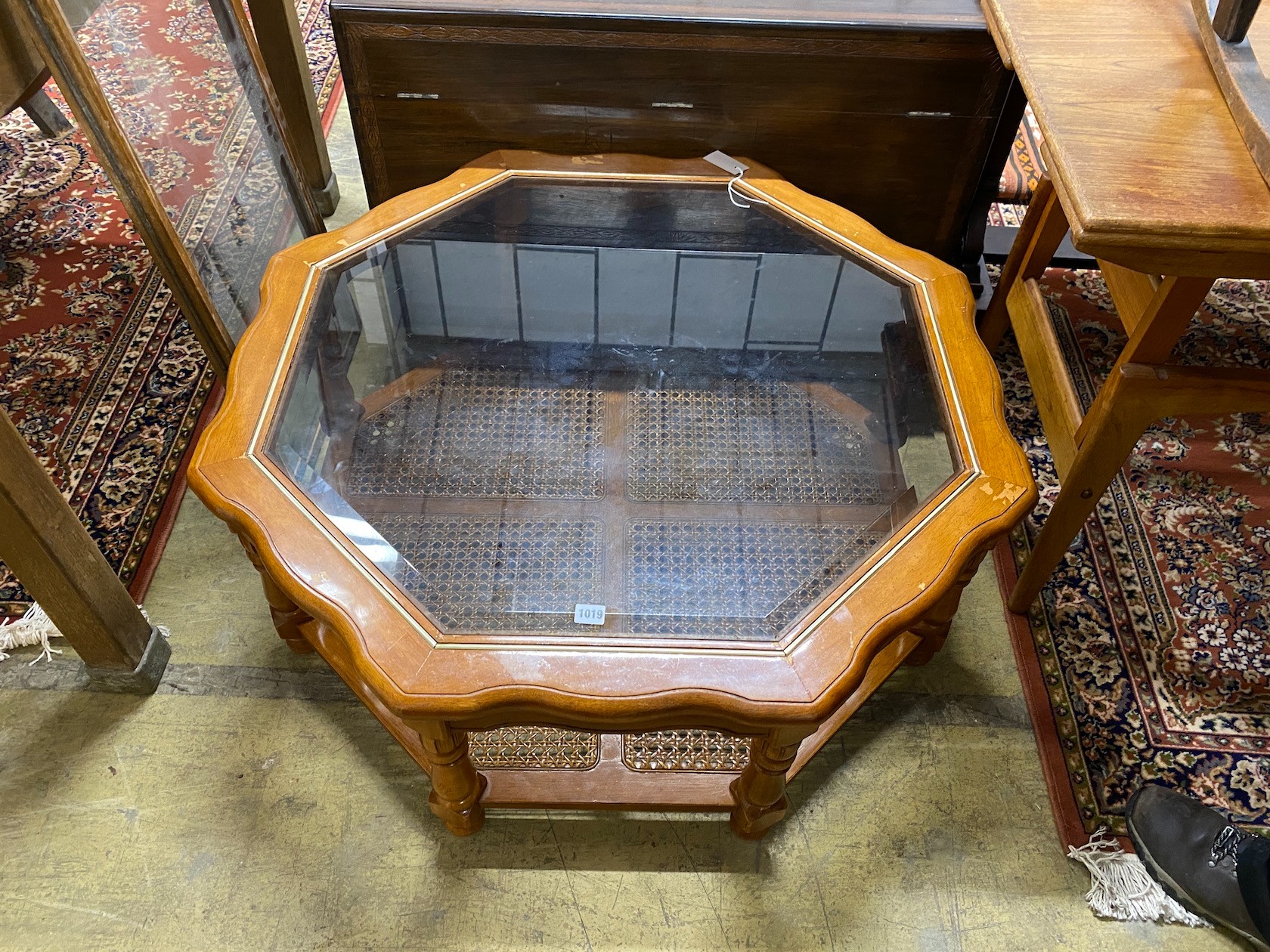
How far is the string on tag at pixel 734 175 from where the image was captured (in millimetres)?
1718

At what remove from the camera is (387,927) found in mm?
1382

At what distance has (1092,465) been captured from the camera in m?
1.52

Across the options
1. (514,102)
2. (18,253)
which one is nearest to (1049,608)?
(514,102)

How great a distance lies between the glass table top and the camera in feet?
4.00

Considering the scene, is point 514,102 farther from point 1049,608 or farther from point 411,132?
point 1049,608

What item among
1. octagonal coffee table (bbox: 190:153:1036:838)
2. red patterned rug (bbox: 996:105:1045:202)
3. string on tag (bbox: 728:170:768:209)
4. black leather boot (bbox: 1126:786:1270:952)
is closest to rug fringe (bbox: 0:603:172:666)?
octagonal coffee table (bbox: 190:153:1036:838)

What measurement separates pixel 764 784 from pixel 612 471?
1.65 feet

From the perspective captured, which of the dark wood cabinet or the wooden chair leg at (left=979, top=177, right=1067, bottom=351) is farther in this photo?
the wooden chair leg at (left=979, top=177, right=1067, bottom=351)

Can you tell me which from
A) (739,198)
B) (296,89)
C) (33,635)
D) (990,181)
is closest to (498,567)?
(739,198)

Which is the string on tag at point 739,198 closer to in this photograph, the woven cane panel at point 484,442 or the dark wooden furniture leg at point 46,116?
the woven cane panel at point 484,442

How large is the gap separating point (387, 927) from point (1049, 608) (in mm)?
1303

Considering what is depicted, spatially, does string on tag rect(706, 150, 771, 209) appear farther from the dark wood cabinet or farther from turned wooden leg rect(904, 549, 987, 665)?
turned wooden leg rect(904, 549, 987, 665)

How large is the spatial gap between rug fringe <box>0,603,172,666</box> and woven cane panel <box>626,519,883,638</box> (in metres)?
0.99

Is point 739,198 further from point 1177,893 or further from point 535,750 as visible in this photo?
point 1177,893
